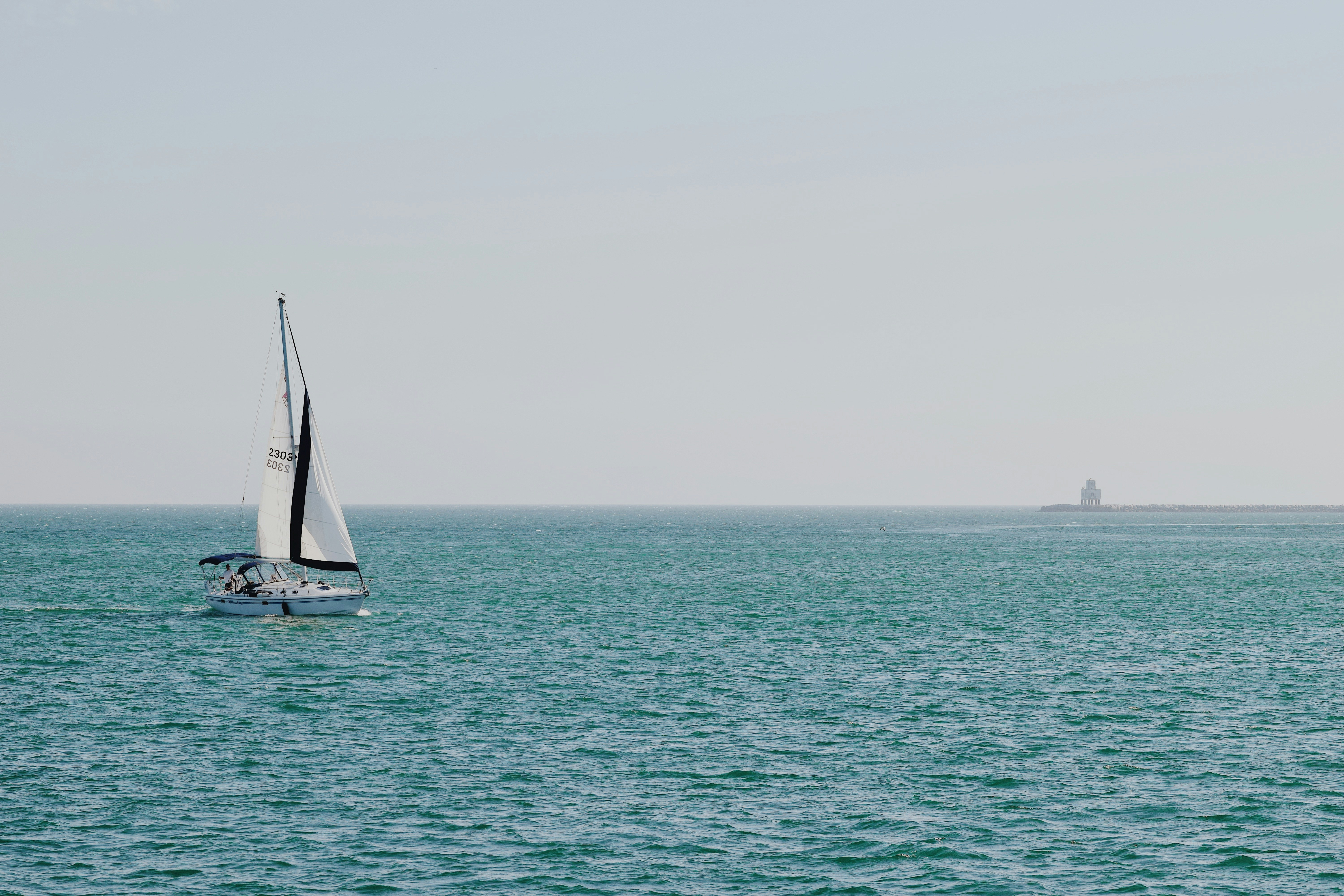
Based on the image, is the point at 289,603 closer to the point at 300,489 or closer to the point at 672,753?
the point at 300,489

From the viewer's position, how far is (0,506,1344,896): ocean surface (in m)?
23.9

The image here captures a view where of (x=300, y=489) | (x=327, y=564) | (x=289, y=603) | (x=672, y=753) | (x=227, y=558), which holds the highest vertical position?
(x=300, y=489)

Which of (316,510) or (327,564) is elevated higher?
(316,510)

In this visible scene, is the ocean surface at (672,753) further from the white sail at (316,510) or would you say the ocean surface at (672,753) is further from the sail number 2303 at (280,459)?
the sail number 2303 at (280,459)

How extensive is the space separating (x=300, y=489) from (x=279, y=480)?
1.25m

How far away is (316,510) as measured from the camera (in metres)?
63.6

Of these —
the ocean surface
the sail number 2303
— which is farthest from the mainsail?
the ocean surface

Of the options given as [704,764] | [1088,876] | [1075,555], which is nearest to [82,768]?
[704,764]

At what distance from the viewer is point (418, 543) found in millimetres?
183000

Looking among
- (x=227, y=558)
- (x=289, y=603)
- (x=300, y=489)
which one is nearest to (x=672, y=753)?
(x=300, y=489)

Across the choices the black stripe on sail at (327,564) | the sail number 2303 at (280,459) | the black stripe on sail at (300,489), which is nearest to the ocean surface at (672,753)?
the black stripe on sail at (327,564)

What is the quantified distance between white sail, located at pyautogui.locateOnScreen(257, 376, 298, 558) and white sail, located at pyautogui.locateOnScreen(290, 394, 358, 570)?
48 centimetres

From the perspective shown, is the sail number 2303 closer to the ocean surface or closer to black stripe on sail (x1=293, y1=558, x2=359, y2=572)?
black stripe on sail (x1=293, y1=558, x2=359, y2=572)

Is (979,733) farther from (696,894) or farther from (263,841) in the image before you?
(263,841)
